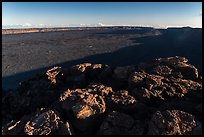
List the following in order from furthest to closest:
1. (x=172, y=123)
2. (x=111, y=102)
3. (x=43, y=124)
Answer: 1. (x=111, y=102)
2. (x=43, y=124)
3. (x=172, y=123)

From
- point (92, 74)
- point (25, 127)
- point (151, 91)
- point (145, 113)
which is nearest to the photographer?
point (25, 127)

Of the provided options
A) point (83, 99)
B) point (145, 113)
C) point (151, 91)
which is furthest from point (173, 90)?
point (83, 99)

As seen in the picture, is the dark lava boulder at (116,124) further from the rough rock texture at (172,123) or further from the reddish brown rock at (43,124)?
the reddish brown rock at (43,124)

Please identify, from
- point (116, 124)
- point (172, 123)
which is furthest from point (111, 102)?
point (172, 123)

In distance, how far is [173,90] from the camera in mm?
6324

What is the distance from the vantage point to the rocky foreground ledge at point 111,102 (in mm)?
4879

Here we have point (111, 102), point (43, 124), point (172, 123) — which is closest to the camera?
point (172, 123)

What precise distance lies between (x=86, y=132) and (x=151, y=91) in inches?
84.3

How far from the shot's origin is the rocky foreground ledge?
488 cm

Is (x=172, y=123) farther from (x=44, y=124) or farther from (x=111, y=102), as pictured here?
(x=44, y=124)

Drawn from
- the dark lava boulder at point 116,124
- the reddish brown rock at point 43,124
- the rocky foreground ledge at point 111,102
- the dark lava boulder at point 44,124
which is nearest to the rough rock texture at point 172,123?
the rocky foreground ledge at point 111,102

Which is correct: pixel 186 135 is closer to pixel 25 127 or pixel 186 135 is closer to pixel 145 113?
pixel 145 113

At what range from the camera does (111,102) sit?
5.80 meters

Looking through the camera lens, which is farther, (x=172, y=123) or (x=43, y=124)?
(x=43, y=124)
